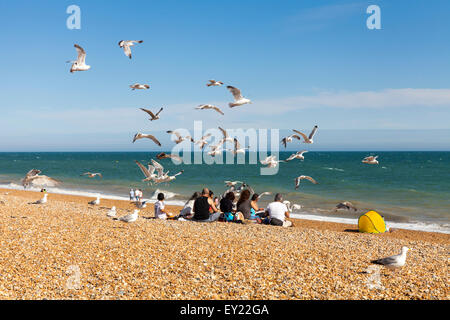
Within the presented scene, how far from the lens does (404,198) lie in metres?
33.4

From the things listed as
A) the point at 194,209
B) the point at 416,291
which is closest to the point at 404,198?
the point at 194,209

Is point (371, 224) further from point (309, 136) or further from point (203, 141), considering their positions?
point (203, 141)

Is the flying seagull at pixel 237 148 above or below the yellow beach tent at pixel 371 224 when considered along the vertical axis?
above

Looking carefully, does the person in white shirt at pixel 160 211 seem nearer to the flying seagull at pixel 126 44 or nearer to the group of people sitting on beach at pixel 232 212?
the group of people sitting on beach at pixel 232 212

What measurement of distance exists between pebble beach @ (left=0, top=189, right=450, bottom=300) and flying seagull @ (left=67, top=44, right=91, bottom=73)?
5.00 meters

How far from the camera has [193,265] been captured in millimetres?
7625

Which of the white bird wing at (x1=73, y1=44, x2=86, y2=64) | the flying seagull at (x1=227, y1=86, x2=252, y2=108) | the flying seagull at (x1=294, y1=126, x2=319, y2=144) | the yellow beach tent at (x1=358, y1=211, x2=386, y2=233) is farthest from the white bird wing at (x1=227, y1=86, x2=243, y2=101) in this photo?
the yellow beach tent at (x1=358, y1=211, x2=386, y2=233)

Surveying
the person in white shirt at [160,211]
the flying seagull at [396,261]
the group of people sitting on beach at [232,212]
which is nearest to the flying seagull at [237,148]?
the group of people sitting on beach at [232,212]

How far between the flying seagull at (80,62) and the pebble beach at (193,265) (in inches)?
197

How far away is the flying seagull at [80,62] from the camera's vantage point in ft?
40.4

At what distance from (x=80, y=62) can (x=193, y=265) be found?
8340mm

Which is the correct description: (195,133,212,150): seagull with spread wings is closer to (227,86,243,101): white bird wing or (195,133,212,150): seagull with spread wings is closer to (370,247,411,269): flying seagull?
(227,86,243,101): white bird wing

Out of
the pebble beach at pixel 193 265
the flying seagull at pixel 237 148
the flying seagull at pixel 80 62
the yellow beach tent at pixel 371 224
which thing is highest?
the flying seagull at pixel 80 62
